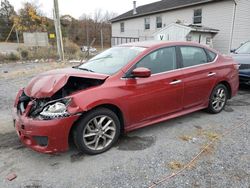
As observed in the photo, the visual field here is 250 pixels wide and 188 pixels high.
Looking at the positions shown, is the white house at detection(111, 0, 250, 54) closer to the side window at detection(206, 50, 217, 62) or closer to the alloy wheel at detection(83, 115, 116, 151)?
the side window at detection(206, 50, 217, 62)

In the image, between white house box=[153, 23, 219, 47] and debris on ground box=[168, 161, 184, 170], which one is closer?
debris on ground box=[168, 161, 184, 170]

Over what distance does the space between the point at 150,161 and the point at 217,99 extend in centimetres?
242

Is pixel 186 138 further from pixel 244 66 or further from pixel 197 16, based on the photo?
pixel 197 16

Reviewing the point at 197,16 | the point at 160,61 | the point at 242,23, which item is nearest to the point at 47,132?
the point at 160,61

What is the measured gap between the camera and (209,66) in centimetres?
422

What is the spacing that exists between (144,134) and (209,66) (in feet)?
6.08

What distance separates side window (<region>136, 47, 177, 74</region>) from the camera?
349cm

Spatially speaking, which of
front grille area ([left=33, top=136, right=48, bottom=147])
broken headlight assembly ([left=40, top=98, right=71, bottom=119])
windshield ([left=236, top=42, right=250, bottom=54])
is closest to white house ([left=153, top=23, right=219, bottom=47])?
windshield ([left=236, top=42, right=250, bottom=54])

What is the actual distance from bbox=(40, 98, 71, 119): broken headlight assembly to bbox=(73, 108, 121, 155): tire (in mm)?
256

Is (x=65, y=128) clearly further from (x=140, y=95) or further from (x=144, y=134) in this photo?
(x=144, y=134)

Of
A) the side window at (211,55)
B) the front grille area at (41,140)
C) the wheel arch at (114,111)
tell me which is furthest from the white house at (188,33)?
the front grille area at (41,140)

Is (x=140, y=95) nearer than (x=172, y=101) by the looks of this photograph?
Yes

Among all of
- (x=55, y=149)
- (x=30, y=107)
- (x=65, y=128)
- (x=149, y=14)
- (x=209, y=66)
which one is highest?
(x=149, y=14)

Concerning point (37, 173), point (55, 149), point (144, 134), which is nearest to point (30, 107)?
point (55, 149)
